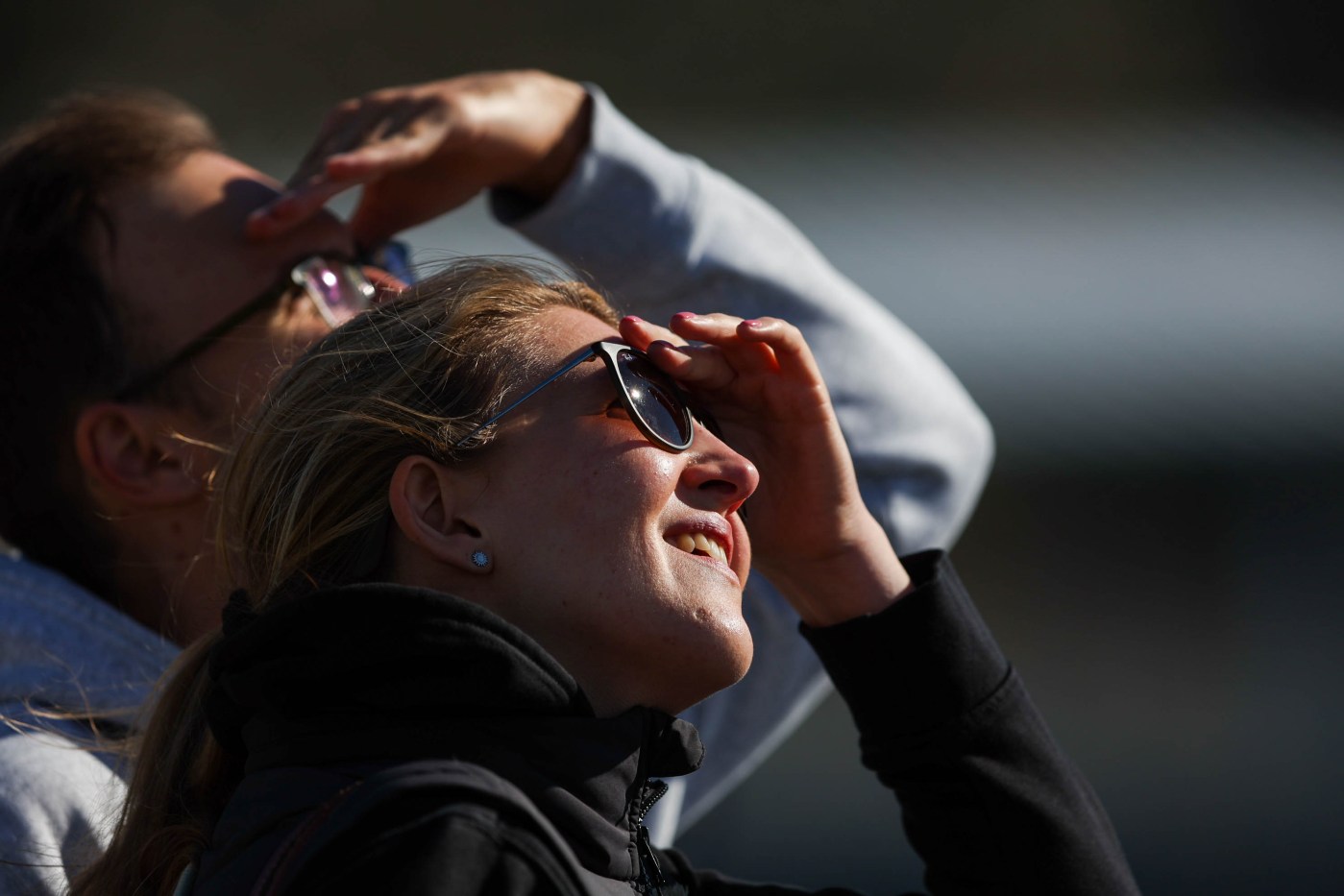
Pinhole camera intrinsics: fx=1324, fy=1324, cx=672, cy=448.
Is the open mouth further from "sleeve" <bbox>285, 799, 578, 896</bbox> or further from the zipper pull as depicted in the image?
"sleeve" <bbox>285, 799, 578, 896</bbox>

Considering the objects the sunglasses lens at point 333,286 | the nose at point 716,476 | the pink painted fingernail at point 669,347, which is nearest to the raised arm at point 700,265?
the sunglasses lens at point 333,286

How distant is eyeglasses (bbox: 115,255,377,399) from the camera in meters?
2.27

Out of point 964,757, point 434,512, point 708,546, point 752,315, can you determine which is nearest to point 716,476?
point 708,546

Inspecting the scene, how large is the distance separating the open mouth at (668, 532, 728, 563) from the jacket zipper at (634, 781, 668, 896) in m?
0.27

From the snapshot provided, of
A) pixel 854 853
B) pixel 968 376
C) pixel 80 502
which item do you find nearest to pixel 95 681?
pixel 80 502

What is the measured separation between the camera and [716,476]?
1.63 m

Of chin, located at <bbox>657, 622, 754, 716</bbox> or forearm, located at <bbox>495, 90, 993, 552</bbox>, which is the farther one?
forearm, located at <bbox>495, 90, 993, 552</bbox>

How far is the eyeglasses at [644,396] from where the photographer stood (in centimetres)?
157

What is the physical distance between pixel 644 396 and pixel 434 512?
29 cm

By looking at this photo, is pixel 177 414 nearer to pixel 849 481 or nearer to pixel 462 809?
pixel 849 481

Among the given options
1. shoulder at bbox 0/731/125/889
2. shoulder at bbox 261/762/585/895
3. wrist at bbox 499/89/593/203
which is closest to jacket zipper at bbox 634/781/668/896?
shoulder at bbox 261/762/585/895

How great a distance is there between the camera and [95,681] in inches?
79.0

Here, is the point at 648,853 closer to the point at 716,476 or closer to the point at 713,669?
the point at 713,669

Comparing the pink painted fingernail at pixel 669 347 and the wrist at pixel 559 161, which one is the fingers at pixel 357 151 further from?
the pink painted fingernail at pixel 669 347
